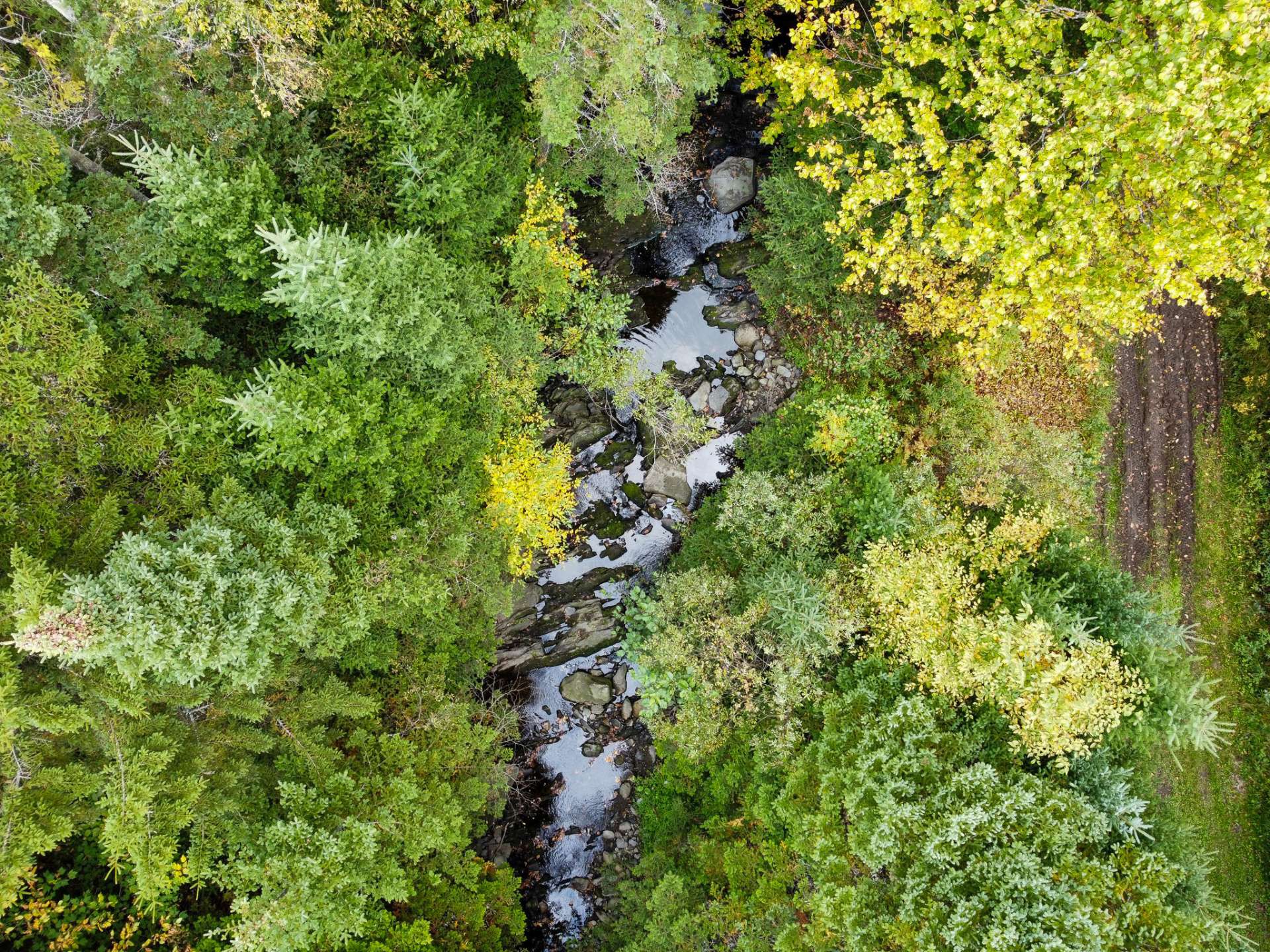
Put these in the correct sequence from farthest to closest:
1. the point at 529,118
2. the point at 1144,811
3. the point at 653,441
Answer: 1. the point at 653,441
2. the point at 529,118
3. the point at 1144,811

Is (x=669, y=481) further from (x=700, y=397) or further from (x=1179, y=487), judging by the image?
(x=1179, y=487)

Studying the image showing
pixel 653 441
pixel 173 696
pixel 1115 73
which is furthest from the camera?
pixel 653 441

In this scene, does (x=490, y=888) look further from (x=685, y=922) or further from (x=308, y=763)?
(x=308, y=763)

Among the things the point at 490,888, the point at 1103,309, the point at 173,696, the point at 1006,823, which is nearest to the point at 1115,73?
the point at 1103,309

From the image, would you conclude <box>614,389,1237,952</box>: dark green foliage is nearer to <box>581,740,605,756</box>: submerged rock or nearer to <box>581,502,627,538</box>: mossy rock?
<box>581,740,605,756</box>: submerged rock

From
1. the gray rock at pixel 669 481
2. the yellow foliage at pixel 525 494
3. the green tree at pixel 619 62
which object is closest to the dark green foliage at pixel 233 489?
the yellow foliage at pixel 525 494

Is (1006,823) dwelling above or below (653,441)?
below

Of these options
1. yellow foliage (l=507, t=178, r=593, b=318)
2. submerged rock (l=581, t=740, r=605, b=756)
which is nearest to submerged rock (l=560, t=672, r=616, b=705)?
submerged rock (l=581, t=740, r=605, b=756)
